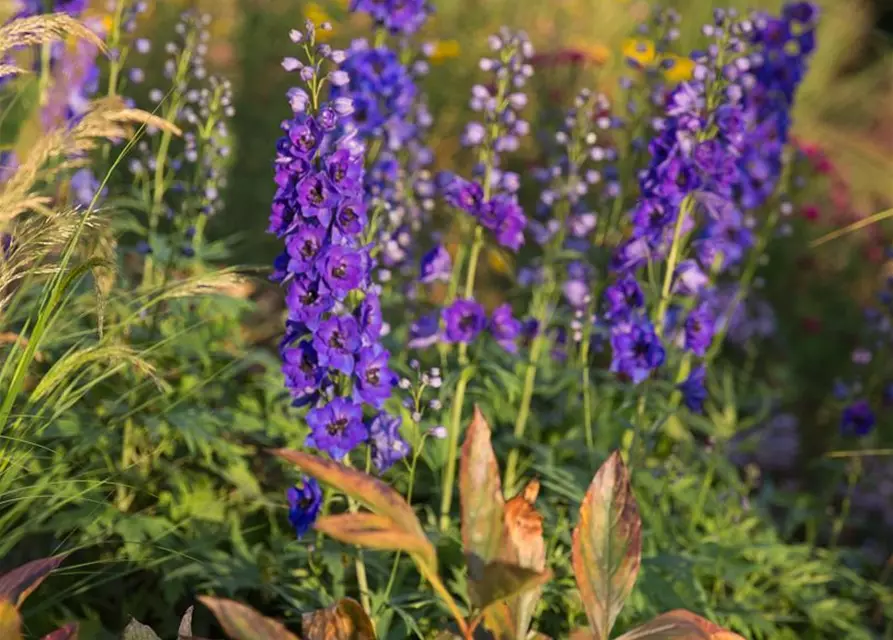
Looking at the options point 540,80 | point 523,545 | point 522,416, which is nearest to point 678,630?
point 523,545

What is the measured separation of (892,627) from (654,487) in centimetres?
106

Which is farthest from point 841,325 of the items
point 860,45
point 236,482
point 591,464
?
point 860,45

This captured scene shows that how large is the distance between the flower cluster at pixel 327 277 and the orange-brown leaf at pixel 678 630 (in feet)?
2.76

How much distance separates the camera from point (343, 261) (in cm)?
227

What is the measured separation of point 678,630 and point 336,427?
0.95 m

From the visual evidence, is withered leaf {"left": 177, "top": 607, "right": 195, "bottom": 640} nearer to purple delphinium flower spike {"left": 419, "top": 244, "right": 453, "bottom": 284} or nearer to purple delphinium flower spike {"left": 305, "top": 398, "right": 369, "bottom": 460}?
purple delphinium flower spike {"left": 305, "top": 398, "right": 369, "bottom": 460}

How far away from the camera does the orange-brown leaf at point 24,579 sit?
1754 mm

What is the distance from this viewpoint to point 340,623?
1.88 meters

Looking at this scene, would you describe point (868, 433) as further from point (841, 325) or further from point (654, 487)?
point (841, 325)

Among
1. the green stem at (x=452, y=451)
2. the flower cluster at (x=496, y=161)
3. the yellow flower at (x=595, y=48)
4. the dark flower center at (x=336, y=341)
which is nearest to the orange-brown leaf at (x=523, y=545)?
the dark flower center at (x=336, y=341)

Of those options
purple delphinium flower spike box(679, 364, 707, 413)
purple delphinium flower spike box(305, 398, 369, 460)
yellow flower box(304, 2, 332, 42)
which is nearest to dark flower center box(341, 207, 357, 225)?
A: purple delphinium flower spike box(305, 398, 369, 460)

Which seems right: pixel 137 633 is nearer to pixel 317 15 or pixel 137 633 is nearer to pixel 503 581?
pixel 503 581

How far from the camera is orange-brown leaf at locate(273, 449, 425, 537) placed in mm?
1602

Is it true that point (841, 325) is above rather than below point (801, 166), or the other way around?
below
